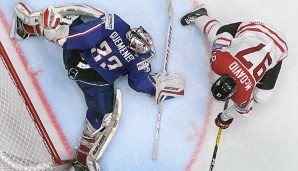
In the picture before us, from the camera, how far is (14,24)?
256 centimetres

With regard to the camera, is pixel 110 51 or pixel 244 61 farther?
pixel 110 51

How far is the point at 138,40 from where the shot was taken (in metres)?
2.25

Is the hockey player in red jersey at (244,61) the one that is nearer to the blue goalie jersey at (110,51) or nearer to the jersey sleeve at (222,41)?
the jersey sleeve at (222,41)

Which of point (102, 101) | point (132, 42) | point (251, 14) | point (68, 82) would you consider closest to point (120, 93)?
point (102, 101)

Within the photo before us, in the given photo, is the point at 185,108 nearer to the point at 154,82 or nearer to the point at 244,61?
the point at 154,82

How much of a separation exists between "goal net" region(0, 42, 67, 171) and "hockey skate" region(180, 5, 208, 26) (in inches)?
41.3

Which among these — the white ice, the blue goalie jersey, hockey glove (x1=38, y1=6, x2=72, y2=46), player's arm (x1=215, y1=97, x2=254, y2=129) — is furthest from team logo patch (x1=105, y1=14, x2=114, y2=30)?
player's arm (x1=215, y1=97, x2=254, y2=129)

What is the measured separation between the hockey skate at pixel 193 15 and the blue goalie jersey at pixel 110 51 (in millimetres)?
378

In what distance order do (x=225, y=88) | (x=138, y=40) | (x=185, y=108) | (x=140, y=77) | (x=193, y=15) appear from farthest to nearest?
(x=185, y=108) < (x=193, y=15) < (x=140, y=77) < (x=138, y=40) < (x=225, y=88)

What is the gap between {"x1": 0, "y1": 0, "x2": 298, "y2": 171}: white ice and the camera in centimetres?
268

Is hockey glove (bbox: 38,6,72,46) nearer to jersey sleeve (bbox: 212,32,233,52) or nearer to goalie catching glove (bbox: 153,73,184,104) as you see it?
goalie catching glove (bbox: 153,73,184,104)

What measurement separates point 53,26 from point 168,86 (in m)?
0.79

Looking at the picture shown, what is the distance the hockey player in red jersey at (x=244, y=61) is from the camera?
207cm

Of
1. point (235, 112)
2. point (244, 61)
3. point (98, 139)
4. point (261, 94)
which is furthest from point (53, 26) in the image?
point (261, 94)
